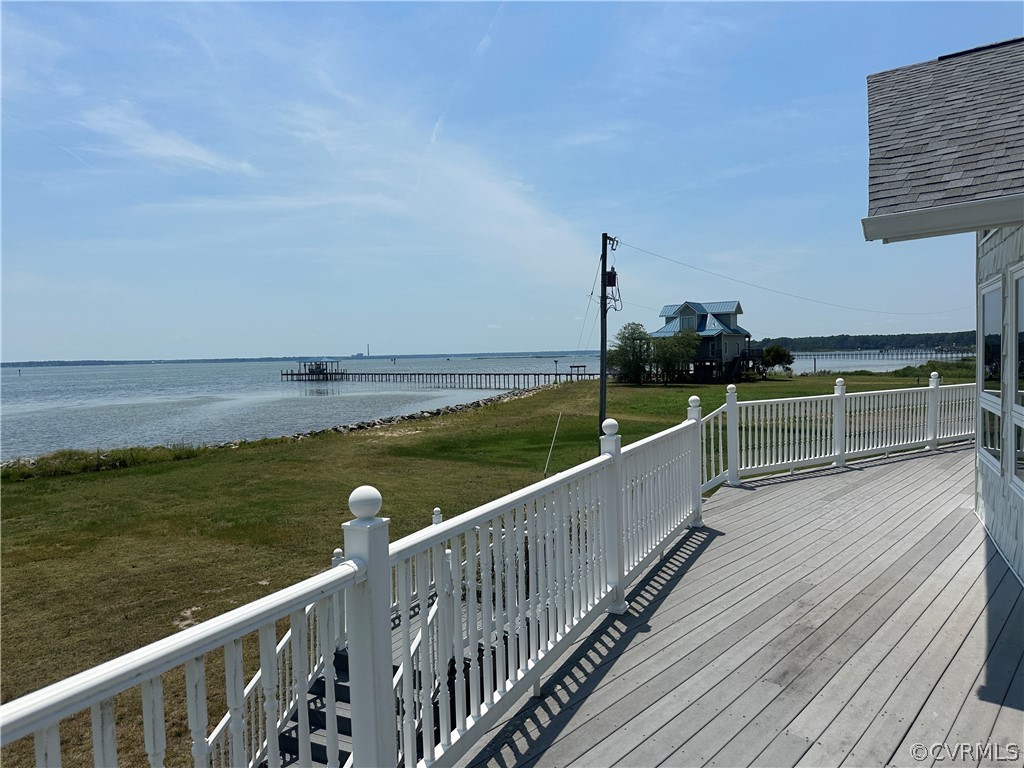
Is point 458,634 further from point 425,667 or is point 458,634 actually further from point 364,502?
point 364,502

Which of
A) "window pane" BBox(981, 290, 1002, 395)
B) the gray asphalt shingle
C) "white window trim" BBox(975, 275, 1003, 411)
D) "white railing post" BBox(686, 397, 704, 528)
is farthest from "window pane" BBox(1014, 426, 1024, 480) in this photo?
"white railing post" BBox(686, 397, 704, 528)

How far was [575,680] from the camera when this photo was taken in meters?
3.31

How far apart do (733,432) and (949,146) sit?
4.29 metres

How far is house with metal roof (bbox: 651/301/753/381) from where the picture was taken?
142 feet

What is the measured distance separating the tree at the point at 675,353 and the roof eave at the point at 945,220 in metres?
39.4

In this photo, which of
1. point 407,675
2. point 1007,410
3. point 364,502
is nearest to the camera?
point 364,502

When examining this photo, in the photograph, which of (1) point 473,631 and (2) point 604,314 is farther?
(2) point 604,314

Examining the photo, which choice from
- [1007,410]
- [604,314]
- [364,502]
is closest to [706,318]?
[604,314]

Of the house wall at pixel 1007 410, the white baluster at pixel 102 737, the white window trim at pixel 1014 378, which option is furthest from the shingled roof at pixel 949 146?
the white baluster at pixel 102 737

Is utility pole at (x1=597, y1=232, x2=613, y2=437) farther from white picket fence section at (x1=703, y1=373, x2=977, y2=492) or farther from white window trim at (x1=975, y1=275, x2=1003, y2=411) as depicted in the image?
white window trim at (x1=975, y1=275, x2=1003, y2=411)

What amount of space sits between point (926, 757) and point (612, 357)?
1666 inches

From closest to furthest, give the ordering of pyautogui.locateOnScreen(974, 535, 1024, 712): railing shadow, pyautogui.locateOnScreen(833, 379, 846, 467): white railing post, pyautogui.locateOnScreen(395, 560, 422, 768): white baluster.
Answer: pyautogui.locateOnScreen(395, 560, 422, 768): white baluster, pyautogui.locateOnScreen(974, 535, 1024, 712): railing shadow, pyautogui.locateOnScreen(833, 379, 846, 467): white railing post

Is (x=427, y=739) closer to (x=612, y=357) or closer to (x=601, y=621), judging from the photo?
(x=601, y=621)

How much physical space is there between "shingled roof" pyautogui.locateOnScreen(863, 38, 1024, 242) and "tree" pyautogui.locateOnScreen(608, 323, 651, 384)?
3787cm
